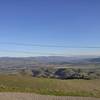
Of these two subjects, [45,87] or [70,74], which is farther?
[70,74]

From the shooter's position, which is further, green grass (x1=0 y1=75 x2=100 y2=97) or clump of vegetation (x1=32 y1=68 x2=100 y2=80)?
clump of vegetation (x1=32 y1=68 x2=100 y2=80)

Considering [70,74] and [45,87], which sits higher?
[45,87]

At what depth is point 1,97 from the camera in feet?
63.4

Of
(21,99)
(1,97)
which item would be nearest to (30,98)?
(21,99)

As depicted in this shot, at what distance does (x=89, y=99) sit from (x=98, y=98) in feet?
3.33

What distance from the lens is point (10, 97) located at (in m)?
19.7

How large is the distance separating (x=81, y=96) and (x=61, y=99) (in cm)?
246

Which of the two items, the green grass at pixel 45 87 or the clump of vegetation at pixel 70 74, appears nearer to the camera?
the green grass at pixel 45 87

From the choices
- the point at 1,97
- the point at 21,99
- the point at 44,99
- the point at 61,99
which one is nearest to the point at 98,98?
the point at 61,99

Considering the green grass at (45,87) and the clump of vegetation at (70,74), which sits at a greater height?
the green grass at (45,87)

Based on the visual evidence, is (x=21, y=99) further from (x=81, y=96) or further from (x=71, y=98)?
(x=81, y=96)

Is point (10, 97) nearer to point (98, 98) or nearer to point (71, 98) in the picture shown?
point (71, 98)

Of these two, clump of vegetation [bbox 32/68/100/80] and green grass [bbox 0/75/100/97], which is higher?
green grass [bbox 0/75/100/97]

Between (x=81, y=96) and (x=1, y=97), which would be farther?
(x=81, y=96)
